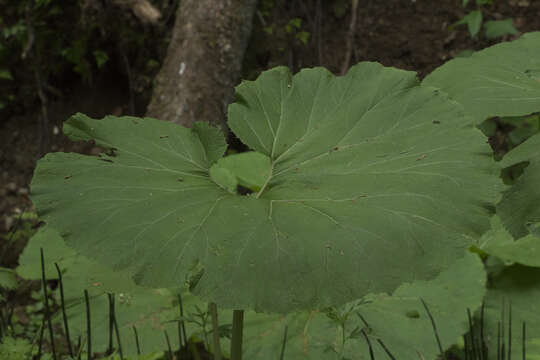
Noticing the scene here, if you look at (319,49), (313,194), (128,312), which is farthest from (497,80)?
(319,49)

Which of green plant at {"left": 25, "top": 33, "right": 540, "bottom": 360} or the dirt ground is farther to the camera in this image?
the dirt ground

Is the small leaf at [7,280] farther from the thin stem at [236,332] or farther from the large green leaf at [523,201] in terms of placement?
the large green leaf at [523,201]

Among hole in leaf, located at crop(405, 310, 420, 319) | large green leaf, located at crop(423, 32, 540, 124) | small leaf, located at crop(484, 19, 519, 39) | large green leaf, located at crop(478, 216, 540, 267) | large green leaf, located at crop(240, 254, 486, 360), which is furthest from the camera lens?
small leaf, located at crop(484, 19, 519, 39)

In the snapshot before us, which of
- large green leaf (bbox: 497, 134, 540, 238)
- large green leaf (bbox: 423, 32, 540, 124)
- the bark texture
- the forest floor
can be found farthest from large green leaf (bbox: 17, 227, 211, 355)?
the forest floor

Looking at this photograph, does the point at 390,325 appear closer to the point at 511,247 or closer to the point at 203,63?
the point at 511,247

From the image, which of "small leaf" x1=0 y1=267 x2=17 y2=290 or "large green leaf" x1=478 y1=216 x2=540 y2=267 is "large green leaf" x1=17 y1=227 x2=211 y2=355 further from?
"large green leaf" x1=478 y1=216 x2=540 y2=267

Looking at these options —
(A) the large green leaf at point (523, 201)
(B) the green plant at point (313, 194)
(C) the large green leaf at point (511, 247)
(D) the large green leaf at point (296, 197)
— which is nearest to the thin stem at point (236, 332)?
(B) the green plant at point (313, 194)

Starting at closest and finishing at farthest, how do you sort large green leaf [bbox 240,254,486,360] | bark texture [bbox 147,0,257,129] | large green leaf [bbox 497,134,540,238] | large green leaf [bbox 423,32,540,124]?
large green leaf [bbox 497,134,540,238] → large green leaf [bbox 423,32,540,124] → large green leaf [bbox 240,254,486,360] → bark texture [bbox 147,0,257,129]

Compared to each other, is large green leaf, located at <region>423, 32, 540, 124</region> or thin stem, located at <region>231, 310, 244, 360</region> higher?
large green leaf, located at <region>423, 32, 540, 124</region>
